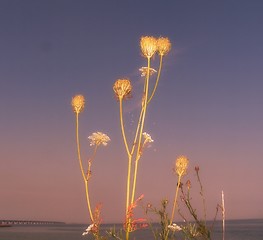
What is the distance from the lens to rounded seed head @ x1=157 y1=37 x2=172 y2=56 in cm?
645

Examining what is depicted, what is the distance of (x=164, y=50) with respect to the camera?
21.3 feet

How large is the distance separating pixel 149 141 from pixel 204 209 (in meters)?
1.72

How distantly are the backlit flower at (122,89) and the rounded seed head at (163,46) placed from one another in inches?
29.1

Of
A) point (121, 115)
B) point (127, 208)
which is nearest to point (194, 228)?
point (127, 208)

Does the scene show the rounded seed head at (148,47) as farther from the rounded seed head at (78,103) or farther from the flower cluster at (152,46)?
the rounded seed head at (78,103)

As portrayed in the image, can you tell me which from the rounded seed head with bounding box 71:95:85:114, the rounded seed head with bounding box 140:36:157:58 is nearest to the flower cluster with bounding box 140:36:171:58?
the rounded seed head with bounding box 140:36:157:58

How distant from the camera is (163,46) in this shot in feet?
21.2

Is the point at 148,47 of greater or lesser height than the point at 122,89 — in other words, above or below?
above

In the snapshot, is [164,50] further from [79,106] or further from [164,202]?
[164,202]

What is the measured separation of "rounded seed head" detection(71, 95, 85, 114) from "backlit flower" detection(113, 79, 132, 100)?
2.66ft

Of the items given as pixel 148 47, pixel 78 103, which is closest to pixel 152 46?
pixel 148 47

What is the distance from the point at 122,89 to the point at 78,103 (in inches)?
37.0

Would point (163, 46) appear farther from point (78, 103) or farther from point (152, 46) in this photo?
point (78, 103)

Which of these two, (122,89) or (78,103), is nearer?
(122,89)
